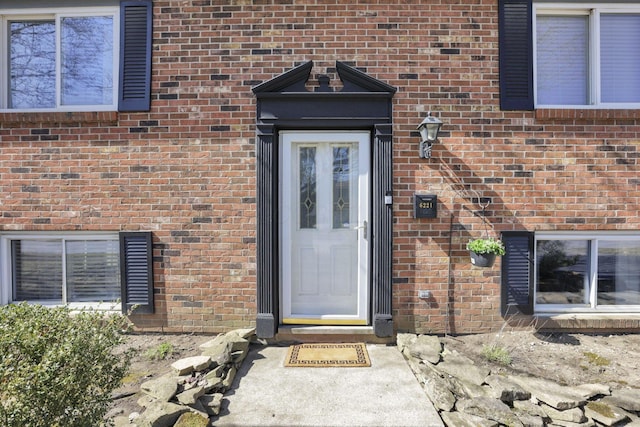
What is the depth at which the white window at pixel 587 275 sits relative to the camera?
404 cm

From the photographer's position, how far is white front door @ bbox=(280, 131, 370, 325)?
3918 millimetres

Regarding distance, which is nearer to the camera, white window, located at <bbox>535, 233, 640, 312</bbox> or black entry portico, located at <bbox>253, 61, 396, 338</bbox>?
black entry portico, located at <bbox>253, 61, 396, 338</bbox>

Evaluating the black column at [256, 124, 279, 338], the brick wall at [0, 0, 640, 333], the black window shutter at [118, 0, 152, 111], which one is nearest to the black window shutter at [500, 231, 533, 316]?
the brick wall at [0, 0, 640, 333]

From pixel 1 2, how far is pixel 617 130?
279 inches

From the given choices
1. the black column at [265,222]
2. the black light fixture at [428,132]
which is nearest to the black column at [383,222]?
the black light fixture at [428,132]

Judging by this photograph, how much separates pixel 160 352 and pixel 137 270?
961 mm

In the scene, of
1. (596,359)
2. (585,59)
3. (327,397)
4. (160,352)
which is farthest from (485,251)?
(160,352)

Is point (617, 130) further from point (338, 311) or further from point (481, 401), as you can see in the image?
point (338, 311)

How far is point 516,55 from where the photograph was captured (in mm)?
3863

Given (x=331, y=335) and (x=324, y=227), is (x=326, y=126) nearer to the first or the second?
(x=324, y=227)

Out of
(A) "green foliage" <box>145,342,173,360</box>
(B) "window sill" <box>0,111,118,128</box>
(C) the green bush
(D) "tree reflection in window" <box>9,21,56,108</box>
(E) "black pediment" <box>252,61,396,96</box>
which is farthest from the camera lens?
(D) "tree reflection in window" <box>9,21,56,108</box>

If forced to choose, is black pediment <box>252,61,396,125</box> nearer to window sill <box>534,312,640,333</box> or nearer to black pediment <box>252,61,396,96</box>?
black pediment <box>252,61,396,96</box>

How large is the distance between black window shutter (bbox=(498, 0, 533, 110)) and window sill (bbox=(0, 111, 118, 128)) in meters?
4.34

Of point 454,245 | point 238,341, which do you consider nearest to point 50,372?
point 238,341
